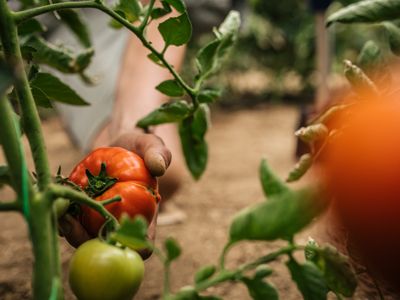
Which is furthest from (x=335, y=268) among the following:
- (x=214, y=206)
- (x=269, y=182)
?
(x=214, y=206)

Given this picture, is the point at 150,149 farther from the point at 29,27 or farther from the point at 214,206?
the point at 214,206

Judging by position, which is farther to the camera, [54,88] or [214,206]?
[214,206]

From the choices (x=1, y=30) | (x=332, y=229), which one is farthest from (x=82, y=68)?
(x=332, y=229)

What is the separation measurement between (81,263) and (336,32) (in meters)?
3.45

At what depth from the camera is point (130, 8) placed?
834 mm

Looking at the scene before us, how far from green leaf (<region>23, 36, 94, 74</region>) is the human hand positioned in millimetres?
164

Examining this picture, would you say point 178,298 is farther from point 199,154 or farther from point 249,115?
point 249,115

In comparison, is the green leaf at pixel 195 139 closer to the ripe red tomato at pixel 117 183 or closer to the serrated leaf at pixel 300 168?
the ripe red tomato at pixel 117 183

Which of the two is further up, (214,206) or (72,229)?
(72,229)

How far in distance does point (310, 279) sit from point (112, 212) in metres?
0.34

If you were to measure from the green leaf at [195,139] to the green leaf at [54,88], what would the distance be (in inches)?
7.0

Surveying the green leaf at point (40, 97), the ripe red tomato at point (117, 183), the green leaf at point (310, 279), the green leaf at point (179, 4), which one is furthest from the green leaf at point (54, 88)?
the green leaf at point (310, 279)

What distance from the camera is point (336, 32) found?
3834mm

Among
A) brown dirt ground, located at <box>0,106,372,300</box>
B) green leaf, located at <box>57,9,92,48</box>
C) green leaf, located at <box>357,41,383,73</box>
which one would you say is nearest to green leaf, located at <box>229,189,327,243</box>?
green leaf, located at <box>357,41,383,73</box>
